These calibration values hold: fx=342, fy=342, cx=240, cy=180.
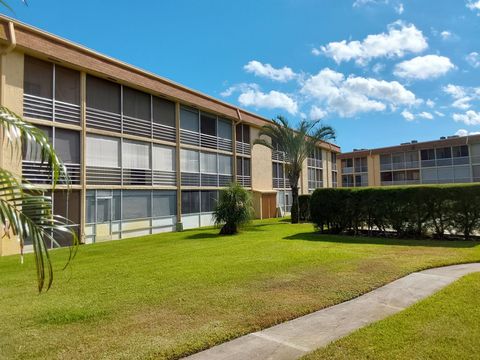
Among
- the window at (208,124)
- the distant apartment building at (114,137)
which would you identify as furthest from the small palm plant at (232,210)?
the window at (208,124)

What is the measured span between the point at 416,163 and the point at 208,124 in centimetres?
3465

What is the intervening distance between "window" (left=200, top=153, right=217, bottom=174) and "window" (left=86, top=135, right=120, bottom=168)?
6719 millimetres

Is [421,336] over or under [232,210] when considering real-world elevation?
under

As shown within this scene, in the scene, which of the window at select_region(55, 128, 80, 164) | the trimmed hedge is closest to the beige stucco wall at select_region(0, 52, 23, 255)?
the window at select_region(55, 128, 80, 164)

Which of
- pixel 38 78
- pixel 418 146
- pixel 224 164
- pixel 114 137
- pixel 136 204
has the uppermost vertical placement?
pixel 418 146

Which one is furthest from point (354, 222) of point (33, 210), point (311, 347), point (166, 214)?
point (33, 210)

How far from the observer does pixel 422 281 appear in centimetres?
680

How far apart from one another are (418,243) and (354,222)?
333 cm

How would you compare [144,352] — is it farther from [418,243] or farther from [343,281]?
[418,243]

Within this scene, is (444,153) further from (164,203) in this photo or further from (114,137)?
(114,137)

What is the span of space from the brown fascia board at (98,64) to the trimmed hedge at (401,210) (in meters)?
10.3

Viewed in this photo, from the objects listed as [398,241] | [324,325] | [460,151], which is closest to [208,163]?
[398,241]

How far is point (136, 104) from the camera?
1845 cm

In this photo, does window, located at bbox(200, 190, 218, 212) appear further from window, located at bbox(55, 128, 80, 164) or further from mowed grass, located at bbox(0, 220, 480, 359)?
mowed grass, located at bbox(0, 220, 480, 359)
